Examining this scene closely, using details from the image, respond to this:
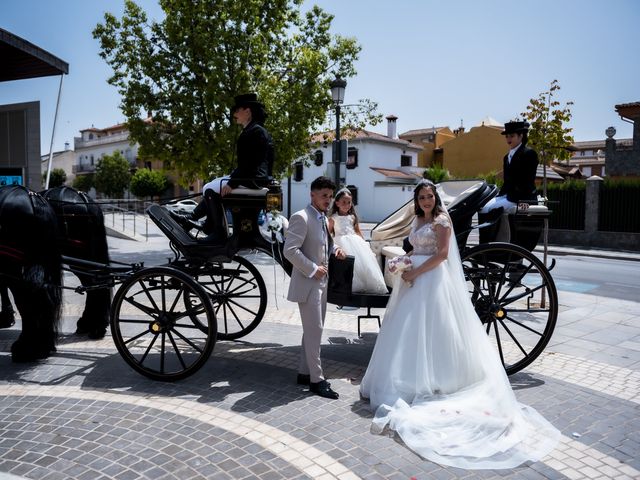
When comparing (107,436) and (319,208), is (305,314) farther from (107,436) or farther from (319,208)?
(107,436)

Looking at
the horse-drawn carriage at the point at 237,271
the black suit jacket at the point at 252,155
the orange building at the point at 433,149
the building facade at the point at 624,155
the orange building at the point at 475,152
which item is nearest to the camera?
the horse-drawn carriage at the point at 237,271

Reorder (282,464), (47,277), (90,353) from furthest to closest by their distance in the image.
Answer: (90,353) < (47,277) < (282,464)

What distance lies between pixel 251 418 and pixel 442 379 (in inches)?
61.6

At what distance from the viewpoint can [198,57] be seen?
1470 cm

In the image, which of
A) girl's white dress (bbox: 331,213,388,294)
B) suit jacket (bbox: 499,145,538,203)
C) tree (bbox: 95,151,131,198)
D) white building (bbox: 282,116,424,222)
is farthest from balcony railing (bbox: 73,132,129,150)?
suit jacket (bbox: 499,145,538,203)

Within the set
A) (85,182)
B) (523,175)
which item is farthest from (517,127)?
(85,182)

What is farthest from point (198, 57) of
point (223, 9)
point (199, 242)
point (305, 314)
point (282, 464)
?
point (282, 464)

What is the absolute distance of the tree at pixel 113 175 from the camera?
5628cm

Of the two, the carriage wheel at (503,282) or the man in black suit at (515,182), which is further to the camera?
the man in black suit at (515,182)

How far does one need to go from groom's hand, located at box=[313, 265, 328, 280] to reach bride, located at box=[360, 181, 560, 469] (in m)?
0.66

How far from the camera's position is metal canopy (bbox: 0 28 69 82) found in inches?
389

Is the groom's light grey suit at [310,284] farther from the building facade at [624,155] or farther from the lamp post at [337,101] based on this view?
the building facade at [624,155]

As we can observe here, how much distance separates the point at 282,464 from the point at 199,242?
2.52m

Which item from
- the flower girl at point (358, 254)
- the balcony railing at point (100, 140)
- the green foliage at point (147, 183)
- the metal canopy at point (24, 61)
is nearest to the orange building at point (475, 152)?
the green foliage at point (147, 183)
